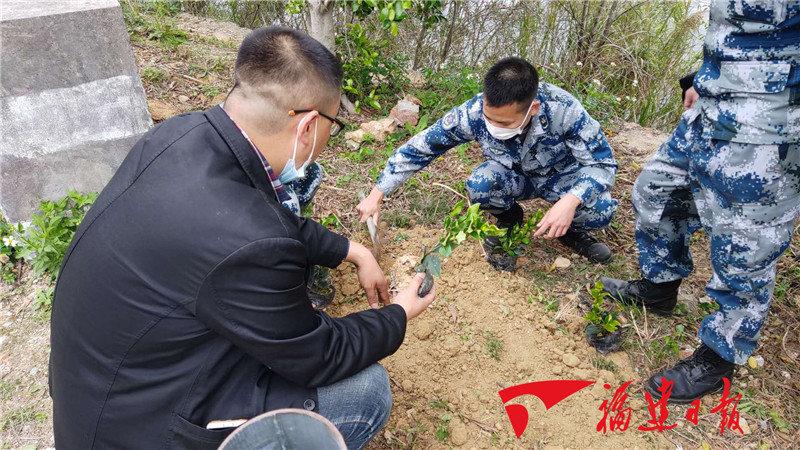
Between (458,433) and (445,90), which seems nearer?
(458,433)

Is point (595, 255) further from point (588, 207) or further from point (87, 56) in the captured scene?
point (87, 56)

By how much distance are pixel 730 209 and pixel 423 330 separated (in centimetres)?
146

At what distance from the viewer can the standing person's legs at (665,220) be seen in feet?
8.17

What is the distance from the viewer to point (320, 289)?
296 centimetres

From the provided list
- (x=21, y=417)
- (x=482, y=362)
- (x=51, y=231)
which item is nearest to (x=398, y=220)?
(x=482, y=362)

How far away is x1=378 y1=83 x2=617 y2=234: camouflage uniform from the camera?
2.95 metres

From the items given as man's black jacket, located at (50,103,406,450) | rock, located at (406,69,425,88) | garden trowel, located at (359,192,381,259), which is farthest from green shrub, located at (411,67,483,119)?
man's black jacket, located at (50,103,406,450)

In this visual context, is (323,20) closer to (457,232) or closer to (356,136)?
(356,136)

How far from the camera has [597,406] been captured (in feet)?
8.38

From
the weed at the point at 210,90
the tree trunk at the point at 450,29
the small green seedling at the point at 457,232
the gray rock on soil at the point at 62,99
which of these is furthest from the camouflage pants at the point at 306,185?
the tree trunk at the point at 450,29

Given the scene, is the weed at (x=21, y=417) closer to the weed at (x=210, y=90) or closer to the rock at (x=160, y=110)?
the rock at (x=160, y=110)

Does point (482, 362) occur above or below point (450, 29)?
below

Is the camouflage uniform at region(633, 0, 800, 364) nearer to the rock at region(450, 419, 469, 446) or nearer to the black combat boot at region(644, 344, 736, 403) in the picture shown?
the black combat boot at region(644, 344, 736, 403)

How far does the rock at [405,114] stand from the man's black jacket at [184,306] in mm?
2613
